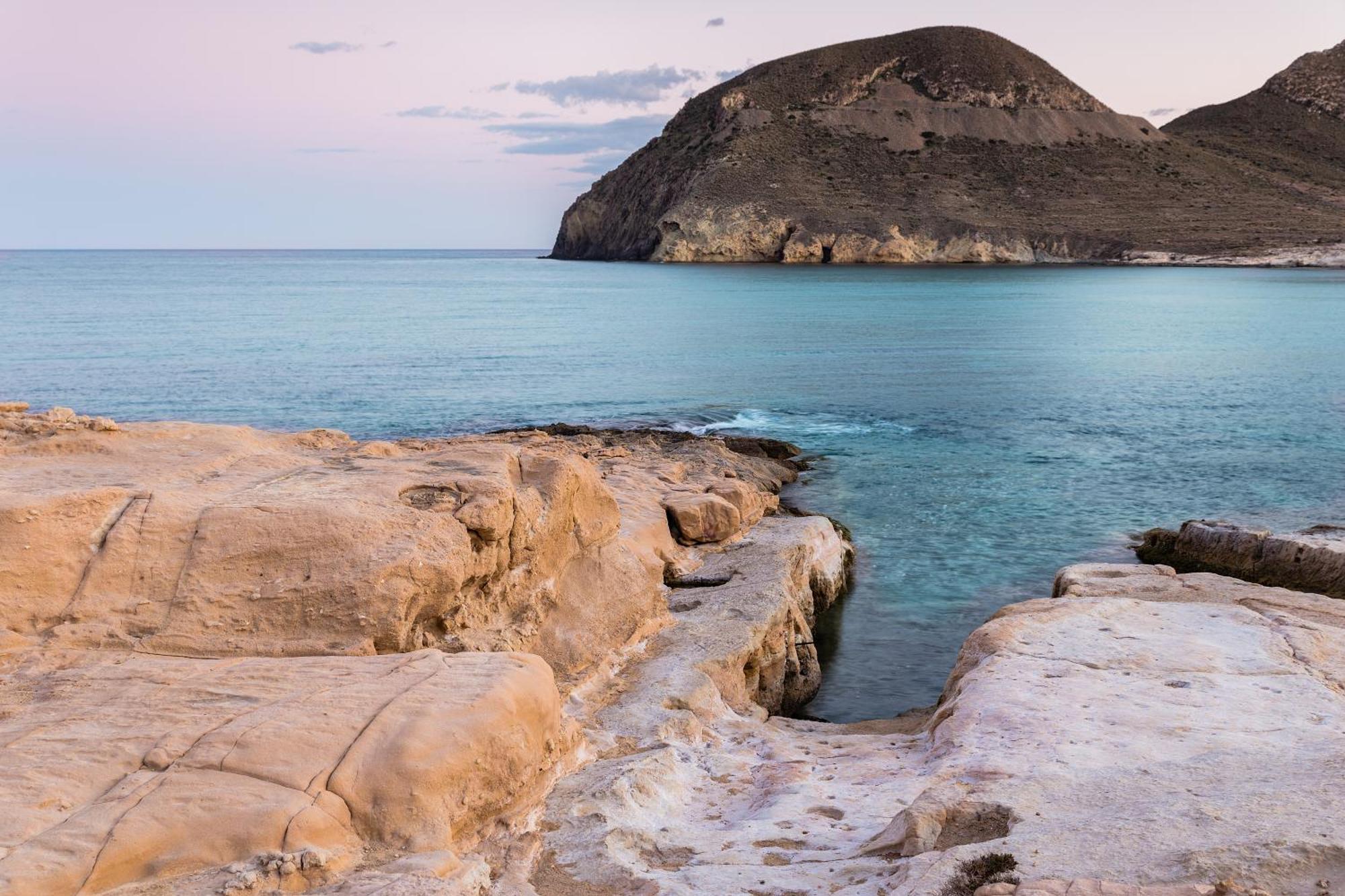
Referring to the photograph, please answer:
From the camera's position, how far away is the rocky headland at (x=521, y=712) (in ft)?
16.9

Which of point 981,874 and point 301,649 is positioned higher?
point 301,649

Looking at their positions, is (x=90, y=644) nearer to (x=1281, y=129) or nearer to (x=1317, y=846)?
(x=1317, y=846)

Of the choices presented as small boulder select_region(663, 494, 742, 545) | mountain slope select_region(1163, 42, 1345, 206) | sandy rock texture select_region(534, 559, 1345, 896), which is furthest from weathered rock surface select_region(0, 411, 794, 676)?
mountain slope select_region(1163, 42, 1345, 206)

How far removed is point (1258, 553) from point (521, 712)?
11.5 m

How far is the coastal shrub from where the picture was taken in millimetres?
4867

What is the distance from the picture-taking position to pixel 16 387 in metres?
30.2

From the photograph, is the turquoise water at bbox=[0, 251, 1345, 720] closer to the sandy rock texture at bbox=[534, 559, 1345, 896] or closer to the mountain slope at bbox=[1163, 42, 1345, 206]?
the sandy rock texture at bbox=[534, 559, 1345, 896]

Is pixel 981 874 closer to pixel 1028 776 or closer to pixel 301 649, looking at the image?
pixel 1028 776

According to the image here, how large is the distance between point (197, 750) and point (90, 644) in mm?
2072

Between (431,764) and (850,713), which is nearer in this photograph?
(431,764)

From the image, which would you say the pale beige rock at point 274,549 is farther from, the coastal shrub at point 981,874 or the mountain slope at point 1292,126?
the mountain slope at point 1292,126

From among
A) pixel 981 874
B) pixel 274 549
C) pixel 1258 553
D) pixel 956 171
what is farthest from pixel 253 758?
pixel 956 171

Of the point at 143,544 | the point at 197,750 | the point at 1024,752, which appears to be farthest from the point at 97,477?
the point at 1024,752

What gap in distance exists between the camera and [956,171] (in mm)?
116938
